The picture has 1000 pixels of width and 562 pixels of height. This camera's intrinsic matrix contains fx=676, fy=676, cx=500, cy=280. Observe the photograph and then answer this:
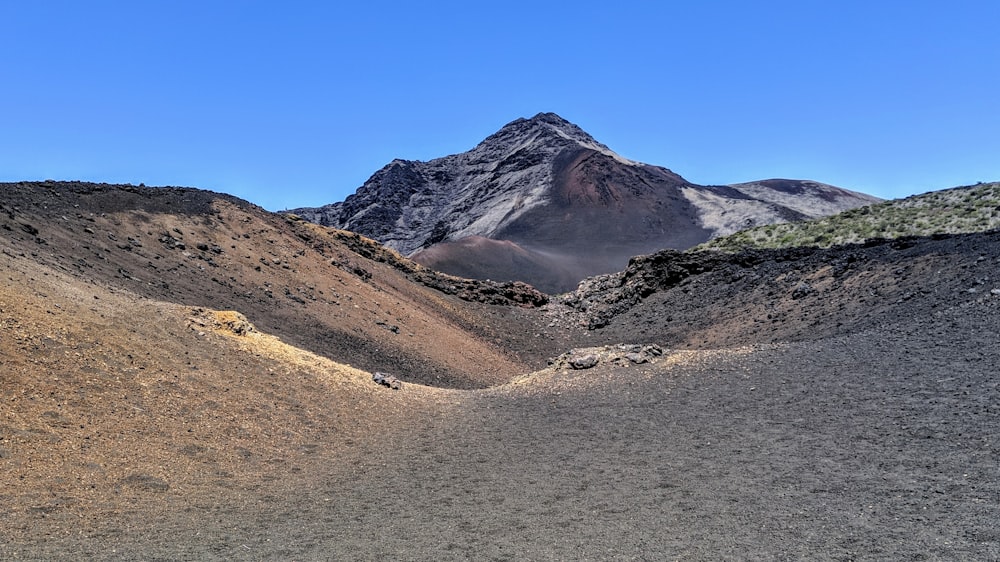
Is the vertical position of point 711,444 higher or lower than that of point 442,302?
lower

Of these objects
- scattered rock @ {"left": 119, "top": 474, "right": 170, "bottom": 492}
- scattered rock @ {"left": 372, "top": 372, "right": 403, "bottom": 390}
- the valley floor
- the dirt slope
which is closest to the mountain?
the dirt slope

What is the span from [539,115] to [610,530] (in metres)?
123

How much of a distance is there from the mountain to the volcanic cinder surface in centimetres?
4437

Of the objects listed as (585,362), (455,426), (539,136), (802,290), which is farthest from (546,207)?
(455,426)

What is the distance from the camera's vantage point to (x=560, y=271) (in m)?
68.2

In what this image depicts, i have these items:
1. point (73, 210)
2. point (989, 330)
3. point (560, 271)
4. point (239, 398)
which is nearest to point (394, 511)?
point (239, 398)

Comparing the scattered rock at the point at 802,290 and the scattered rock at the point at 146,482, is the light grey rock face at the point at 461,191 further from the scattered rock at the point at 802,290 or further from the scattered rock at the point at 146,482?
the scattered rock at the point at 146,482

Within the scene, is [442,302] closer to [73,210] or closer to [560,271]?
[73,210]

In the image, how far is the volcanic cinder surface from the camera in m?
7.07

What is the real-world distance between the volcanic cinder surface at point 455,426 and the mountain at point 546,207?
4437cm

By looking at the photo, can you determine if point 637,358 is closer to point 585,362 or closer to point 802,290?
point 585,362

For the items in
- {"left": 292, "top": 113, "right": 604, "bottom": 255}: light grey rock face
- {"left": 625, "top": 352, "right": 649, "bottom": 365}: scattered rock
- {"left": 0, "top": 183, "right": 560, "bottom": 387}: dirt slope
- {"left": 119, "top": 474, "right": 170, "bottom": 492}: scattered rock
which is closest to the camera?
{"left": 119, "top": 474, "right": 170, "bottom": 492}: scattered rock

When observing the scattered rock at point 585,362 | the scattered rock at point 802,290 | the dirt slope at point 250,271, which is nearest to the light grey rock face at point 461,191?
the dirt slope at point 250,271

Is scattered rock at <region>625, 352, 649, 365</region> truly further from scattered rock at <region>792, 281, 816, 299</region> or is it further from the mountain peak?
the mountain peak
